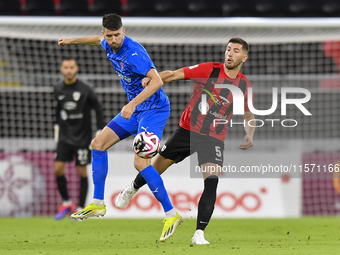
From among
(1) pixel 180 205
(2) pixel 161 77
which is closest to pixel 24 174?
(1) pixel 180 205

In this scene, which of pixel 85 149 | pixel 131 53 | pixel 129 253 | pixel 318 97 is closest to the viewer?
pixel 129 253

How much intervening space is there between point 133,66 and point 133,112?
444 mm

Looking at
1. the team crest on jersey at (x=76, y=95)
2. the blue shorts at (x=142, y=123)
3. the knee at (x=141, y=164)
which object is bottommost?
the knee at (x=141, y=164)

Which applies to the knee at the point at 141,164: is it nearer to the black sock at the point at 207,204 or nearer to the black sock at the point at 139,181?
the black sock at the point at 139,181

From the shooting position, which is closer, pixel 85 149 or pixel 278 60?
pixel 85 149

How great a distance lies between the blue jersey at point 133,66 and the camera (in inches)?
186

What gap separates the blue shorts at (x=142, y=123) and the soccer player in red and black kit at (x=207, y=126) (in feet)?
1.06

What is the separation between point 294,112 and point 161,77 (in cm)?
725

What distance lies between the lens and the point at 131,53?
15.7ft

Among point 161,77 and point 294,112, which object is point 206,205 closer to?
point 161,77
